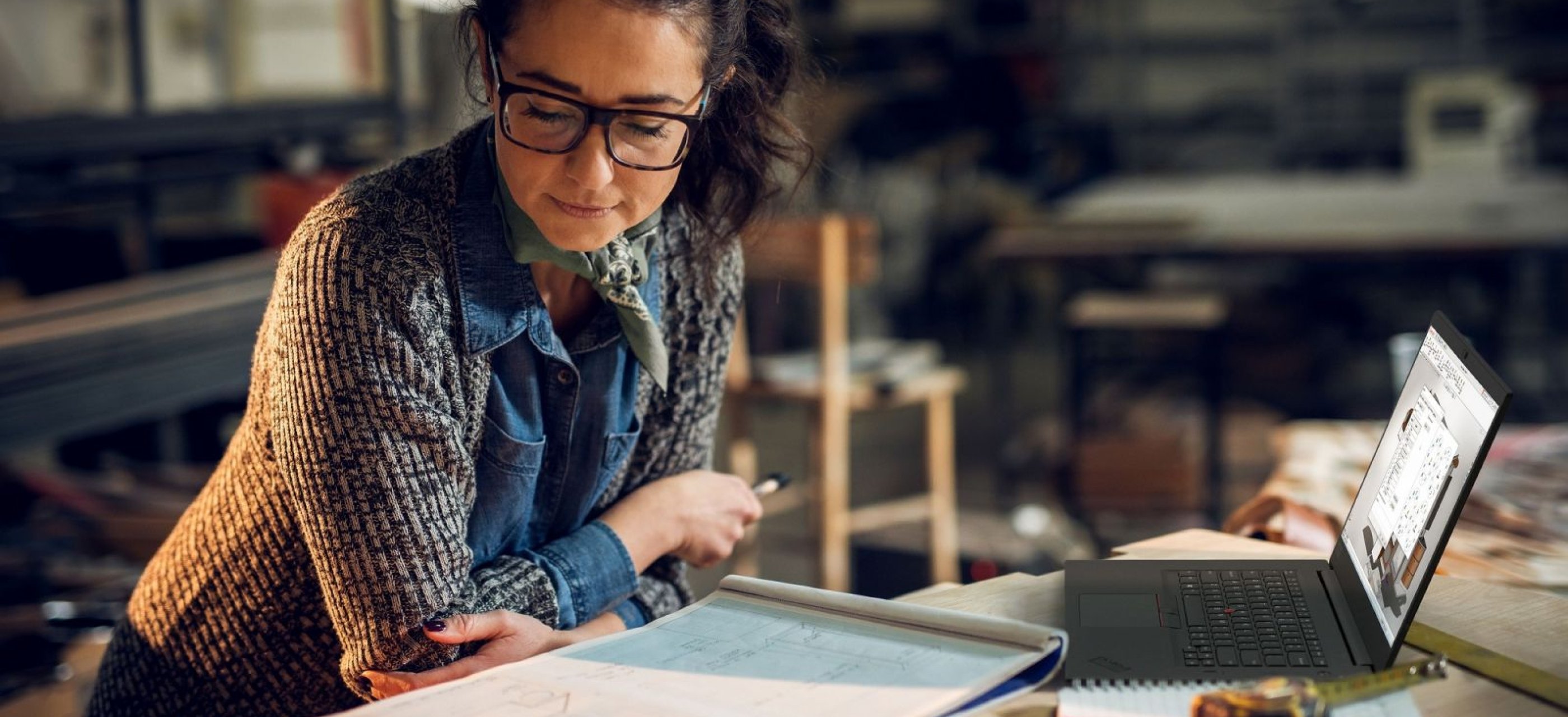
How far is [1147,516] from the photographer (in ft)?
12.9

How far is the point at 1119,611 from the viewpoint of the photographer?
1.09 m

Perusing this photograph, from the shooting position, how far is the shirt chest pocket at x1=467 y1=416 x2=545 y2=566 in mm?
1175

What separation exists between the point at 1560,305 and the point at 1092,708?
6.32m

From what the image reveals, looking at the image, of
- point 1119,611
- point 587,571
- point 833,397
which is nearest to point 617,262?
point 587,571

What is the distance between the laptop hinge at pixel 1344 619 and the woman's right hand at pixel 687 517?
51 centimetres

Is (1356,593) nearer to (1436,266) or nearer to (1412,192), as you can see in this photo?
(1412,192)

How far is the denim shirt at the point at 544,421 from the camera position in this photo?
1.14 metres

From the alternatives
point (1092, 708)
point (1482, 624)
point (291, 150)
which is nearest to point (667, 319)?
point (1092, 708)

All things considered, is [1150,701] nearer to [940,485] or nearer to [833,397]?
[833,397]

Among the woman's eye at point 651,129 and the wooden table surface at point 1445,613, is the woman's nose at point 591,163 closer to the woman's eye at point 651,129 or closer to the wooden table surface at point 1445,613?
the woman's eye at point 651,129

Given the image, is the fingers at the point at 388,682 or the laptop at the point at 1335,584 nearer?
the laptop at the point at 1335,584

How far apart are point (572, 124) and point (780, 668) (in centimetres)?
42

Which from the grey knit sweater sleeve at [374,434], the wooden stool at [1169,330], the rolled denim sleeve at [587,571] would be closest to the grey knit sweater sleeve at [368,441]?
the grey knit sweater sleeve at [374,434]

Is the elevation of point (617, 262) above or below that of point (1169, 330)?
above
